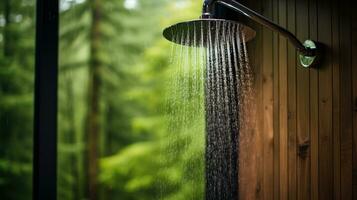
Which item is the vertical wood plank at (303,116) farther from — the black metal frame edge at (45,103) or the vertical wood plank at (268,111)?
the black metal frame edge at (45,103)

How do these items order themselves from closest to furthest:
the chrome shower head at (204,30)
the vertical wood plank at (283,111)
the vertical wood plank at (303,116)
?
the chrome shower head at (204,30) < the vertical wood plank at (303,116) < the vertical wood plank at (283,111)

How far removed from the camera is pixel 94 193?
1.88 m

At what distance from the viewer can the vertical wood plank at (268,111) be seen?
7.29 ft

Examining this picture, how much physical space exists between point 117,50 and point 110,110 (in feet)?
0.87

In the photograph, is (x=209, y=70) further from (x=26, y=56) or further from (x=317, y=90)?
(x=26, y=56)

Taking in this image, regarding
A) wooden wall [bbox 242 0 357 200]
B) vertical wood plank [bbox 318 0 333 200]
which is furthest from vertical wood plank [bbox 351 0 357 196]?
vertical wood plank [bbox 318 0 333 200]

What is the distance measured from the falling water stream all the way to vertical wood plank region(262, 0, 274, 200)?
0.29 ft

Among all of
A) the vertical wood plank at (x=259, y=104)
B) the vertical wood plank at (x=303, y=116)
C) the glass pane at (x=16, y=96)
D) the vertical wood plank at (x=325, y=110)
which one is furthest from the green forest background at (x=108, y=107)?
the vertical wood plank at (x=325, y=110)

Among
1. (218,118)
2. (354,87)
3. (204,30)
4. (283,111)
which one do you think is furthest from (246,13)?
(218,118)

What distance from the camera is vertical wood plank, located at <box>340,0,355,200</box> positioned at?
1.83m

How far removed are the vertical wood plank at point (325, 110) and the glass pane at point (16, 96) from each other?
120cm

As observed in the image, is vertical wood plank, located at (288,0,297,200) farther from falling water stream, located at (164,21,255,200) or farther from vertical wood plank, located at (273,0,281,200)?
falling water stream, located at (164,21,255,200)

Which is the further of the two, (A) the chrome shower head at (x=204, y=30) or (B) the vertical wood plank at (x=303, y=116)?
(B) the vertical wood plank at (x=303, y=116)

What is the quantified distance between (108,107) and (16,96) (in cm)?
40
